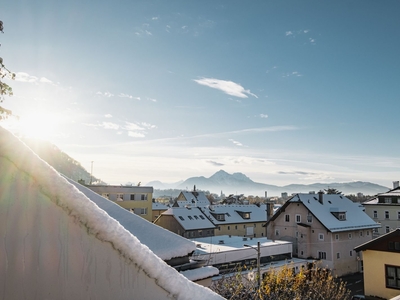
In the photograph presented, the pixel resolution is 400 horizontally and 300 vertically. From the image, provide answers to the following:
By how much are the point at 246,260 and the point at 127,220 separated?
2311cm

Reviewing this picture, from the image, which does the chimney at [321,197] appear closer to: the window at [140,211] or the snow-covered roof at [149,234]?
the window at [140,211]

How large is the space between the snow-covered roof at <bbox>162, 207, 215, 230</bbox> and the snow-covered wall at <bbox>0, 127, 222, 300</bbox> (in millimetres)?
36455

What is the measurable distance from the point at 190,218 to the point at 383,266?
2604 centimetres

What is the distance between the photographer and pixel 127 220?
14.4 ft

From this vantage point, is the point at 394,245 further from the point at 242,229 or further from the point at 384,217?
the point at 242,229

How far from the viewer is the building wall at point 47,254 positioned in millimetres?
1427

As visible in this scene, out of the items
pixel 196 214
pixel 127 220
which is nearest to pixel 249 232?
pixel 196 214

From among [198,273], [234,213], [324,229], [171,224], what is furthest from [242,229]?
[198,273]

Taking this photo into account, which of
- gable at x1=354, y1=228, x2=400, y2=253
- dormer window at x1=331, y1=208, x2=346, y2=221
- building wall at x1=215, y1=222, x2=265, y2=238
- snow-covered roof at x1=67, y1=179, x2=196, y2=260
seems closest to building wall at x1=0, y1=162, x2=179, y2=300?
snow-covered roof at x1=67, y1=179, x2=196, y2=260

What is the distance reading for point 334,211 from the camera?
35.6 meters

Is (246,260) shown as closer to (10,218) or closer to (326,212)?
(326,212)

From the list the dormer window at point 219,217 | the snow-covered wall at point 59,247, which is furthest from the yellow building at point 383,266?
the dormer window at point 219,217

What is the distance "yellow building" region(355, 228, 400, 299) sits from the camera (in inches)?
608

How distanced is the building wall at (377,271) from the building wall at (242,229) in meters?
28.8
